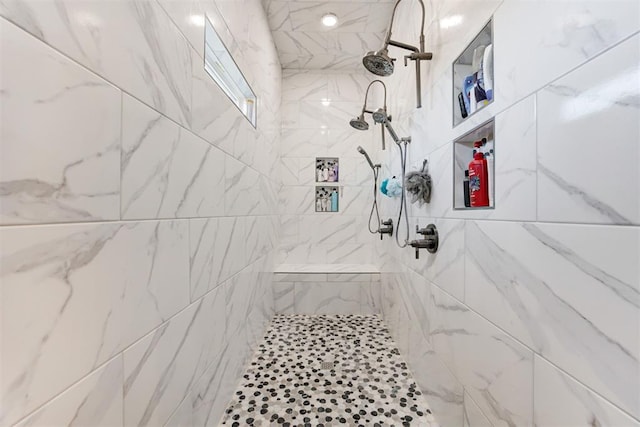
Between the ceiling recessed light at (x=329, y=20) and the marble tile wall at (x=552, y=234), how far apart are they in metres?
1.55

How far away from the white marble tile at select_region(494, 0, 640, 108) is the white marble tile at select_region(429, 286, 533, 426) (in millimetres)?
703

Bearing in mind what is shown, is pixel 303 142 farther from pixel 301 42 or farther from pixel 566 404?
pixel 566 404

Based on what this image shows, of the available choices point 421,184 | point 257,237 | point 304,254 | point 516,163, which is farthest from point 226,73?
point 304,254

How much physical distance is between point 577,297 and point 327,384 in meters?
1.44

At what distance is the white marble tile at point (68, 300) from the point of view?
0.45 metres

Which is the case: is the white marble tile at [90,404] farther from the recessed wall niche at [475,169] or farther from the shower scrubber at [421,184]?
the shower scrubber at [421,184]

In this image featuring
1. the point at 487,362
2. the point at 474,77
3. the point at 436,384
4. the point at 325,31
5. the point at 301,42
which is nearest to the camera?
the point at 487,362

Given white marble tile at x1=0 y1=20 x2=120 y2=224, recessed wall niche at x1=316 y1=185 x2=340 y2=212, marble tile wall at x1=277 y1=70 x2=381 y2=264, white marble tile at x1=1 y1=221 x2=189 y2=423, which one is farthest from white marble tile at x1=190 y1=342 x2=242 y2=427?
recessed wall niche at x1=316 y1=185 x2=340 y2=212

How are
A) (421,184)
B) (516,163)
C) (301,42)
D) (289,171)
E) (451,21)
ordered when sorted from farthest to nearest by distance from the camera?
1. (289,171)
2. (301,42)
3. (421,184)
4. (451,21)
5. (516,163)

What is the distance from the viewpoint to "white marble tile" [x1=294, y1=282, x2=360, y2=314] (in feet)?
9.36

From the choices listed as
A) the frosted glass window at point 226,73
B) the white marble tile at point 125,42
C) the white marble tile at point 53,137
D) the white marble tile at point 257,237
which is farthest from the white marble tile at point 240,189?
the white marble tile at point 53,137

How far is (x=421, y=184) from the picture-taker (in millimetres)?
1516

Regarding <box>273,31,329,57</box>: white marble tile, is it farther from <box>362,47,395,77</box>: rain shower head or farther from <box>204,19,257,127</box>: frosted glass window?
<box>362,47,395,77</box>: rain shower head

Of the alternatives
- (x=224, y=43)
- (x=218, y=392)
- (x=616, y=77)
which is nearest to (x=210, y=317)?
(x=218, y=392)
